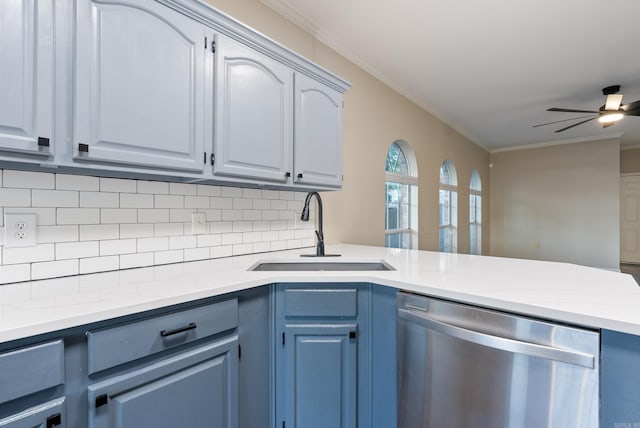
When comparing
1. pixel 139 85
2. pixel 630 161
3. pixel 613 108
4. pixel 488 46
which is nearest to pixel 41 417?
pixel 139 85

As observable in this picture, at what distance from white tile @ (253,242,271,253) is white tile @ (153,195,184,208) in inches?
21.9

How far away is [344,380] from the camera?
1391 millimetres

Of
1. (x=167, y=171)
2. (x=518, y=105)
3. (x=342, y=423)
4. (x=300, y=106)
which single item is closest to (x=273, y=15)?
(x=300, y=106)

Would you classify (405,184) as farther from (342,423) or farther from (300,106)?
(342,423)

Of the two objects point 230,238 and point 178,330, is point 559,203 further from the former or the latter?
point 178,330

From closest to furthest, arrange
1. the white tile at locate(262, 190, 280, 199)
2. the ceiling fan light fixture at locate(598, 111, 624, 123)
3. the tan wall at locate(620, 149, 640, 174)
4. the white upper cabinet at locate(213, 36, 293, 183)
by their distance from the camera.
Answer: the white upper cabinet at locate(213, 36, 293, 183) → the white tile at locate(262, 190, 280, 199) → the ceiling fan light fixture at locate(598, 111, 624, 123) → the tan wall at locate(620, 149, 640, 174)

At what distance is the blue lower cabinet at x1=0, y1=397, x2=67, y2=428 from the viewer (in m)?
0.73

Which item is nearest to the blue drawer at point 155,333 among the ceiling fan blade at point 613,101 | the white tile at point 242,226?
the white tile at point 242,226

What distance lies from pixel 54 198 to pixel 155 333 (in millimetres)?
752

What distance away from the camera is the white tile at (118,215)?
54.5 inches

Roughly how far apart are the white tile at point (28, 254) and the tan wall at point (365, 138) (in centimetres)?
156

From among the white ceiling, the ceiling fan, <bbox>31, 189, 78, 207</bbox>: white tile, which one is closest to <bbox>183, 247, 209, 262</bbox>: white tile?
<bbox>31, 189, 78, 207</bbox>: white tile

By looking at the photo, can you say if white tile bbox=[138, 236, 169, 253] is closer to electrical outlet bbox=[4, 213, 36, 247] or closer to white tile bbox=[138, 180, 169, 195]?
white tile bbox=[138, 180, 169, 195]

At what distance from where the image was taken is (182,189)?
1666mm
